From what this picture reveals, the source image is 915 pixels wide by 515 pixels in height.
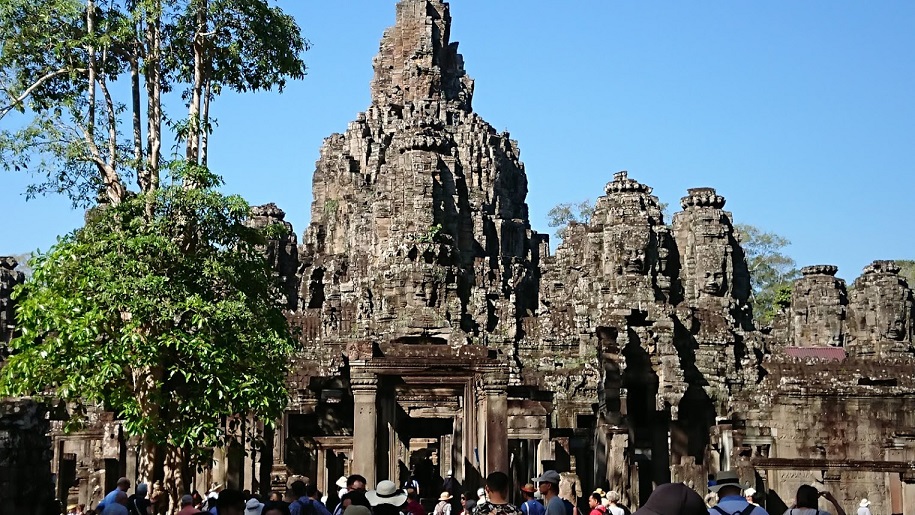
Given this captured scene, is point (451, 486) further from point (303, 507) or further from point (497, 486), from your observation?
point (497, 486)

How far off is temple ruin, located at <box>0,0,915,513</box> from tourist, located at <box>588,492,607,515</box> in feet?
17.2

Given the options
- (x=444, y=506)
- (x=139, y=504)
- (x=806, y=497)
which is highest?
(x=806, y=497)

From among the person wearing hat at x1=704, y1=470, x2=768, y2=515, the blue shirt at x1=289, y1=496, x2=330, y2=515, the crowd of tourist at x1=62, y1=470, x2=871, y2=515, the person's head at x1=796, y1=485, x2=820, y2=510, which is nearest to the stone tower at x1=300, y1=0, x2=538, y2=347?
the crowd of tourist at x1=62, y1=470, x2=871, y2=515

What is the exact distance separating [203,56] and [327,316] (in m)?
19.9

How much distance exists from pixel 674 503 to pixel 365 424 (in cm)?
1545

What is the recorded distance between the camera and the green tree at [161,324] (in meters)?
17.9

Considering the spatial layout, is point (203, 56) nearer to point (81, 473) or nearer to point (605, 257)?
point (81, 473)

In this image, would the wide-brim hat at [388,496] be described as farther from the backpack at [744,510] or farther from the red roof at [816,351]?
the red roof at [816,351]

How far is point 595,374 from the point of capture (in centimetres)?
2783

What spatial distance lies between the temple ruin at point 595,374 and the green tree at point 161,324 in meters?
1.98

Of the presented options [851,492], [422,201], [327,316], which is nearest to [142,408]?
[851,492]

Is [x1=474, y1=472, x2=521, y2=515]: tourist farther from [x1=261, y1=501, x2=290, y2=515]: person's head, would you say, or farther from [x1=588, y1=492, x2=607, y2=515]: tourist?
[x1=588, y1=492, x2=607, y2=515]: tourist

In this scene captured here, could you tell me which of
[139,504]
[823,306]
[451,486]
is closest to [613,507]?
[139,504]

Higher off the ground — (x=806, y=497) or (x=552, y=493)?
(x=806, y=497)
